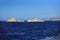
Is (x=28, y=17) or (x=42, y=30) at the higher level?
(x=28, y=17)

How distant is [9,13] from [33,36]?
0.41 metres

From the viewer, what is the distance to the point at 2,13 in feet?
9.18

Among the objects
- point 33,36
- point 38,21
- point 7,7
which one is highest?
point 7,7

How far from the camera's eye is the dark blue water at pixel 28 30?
2768 mm

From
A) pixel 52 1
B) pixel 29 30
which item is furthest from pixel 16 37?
pixel 52 1

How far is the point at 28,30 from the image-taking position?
2.78 meters

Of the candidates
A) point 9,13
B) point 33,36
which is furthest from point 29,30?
point 9,13

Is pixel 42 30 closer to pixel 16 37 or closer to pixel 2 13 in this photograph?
pixel 16 37

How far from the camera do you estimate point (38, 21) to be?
9.05 feet

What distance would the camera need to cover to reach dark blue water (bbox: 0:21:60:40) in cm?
277

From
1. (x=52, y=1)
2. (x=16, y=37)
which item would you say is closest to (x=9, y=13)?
(x=16, y=37)

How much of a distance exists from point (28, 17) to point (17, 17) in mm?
134

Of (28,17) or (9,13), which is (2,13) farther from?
(28,17)

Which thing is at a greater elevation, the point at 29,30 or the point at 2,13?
the point at 2,13
